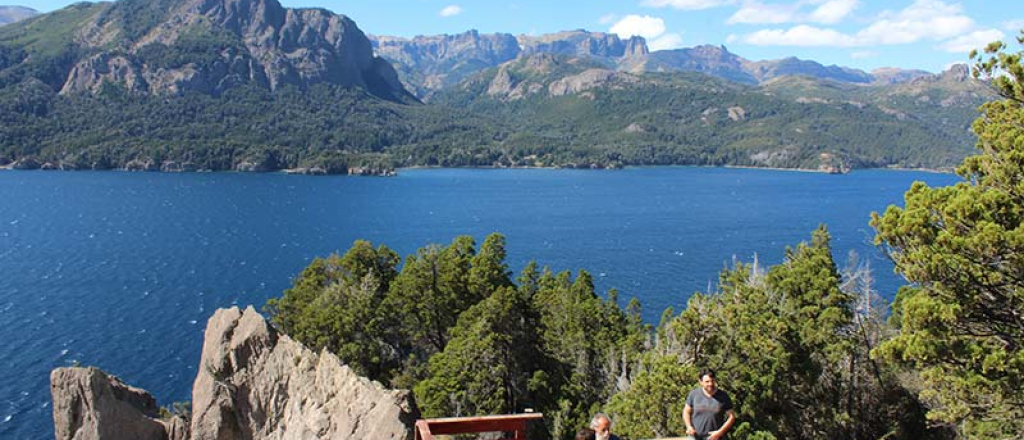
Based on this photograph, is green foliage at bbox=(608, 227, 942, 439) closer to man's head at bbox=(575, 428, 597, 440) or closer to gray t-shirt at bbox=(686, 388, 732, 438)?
gray t-shirt at bbox=(686, 388, 732, 438)

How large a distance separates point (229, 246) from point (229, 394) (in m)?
86.1

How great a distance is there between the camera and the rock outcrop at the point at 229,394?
2800 cm

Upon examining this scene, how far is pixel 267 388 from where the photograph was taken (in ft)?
95.7

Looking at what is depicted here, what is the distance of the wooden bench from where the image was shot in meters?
10.1

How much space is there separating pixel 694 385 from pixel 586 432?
51.5 ft

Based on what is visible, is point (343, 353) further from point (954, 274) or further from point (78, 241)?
point (78, 241)

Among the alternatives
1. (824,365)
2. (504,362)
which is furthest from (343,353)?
(824,365)

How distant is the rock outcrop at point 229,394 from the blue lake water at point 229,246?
20.6 m

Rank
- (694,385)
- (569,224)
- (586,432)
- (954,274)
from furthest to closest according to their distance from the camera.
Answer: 1. (569,224)
2. (694,385)
3. (954,274)
4. (586,432)

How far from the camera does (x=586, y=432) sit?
10680mm

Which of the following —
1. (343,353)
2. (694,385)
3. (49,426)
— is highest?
(694,385)

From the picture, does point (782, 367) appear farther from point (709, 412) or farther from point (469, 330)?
point (709, 412)

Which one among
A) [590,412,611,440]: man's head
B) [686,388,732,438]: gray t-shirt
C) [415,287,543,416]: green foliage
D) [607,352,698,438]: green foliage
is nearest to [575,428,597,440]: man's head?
[590,412,611,440]: man's head

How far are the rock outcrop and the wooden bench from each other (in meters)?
17.0
